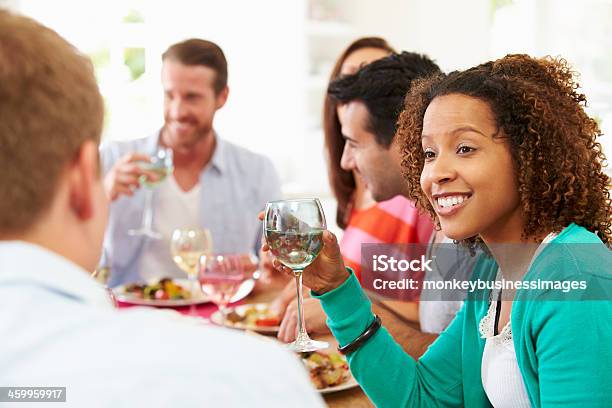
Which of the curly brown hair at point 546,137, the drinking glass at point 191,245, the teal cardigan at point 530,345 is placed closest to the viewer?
the teal cardigan at point 530,345

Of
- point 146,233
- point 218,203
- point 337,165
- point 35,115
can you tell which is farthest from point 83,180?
point 218,203

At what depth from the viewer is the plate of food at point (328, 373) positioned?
1383 mm

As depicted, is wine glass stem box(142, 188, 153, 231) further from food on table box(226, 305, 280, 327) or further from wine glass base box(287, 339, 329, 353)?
wine glass base box(287, 339, 329, 353)

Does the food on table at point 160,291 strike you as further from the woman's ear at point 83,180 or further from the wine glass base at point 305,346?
the woman's ear at point 83,180

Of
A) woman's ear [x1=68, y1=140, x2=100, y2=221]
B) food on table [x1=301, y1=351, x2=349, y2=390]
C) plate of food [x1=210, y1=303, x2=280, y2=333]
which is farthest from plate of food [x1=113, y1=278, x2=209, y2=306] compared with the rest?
Result: woman's ear [x1=68, y1=140, x2=100, y2=221]

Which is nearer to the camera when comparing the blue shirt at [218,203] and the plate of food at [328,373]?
the plate of food at [328,373]

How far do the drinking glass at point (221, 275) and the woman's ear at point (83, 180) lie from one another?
115 cm

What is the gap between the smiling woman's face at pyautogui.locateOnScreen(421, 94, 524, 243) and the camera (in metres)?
1.16

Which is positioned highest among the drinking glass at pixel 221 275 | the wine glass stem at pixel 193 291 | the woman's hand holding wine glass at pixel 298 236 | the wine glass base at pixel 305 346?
the woman's hand holding wine glass at pixel 298 236

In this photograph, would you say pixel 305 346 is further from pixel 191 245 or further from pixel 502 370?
pixel 191 245

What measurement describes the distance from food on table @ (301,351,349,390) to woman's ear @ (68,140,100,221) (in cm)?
81

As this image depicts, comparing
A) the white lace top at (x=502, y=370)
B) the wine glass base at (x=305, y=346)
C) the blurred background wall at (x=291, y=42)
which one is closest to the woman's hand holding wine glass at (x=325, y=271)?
the wine glass base at (x=305, y=346)

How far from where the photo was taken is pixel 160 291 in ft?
7.24

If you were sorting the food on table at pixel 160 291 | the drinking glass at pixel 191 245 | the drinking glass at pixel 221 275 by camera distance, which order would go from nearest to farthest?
the drinking glass at pixel 221 275 → the drinking glass at pixel 191 245 → the food on table at pixel 160 291
